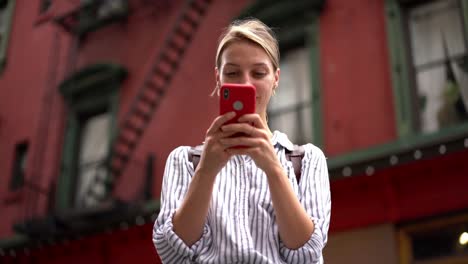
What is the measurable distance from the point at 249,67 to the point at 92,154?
12134mm

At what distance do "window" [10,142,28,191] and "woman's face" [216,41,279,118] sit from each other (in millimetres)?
13344

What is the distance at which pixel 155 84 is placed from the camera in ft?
42.3

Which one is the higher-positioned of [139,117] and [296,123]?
[139,117]

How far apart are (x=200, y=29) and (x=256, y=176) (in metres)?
10.9

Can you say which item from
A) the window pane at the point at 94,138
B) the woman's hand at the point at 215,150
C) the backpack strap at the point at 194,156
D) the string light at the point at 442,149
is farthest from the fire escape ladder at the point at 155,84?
the woman's hand at the point at 215,150

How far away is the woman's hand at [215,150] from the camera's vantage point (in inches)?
81.7

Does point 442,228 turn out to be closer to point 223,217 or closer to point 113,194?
point 113,194

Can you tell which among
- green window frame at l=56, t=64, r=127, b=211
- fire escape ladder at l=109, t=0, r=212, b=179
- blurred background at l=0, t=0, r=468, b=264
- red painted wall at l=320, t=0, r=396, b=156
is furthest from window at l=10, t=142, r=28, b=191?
red painted wall at l=320, t=0, r=396, b=156

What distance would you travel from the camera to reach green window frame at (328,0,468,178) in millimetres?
8648

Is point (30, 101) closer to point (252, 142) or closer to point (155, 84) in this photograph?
point (155, 84)

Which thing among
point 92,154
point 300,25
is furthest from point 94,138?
point 300,25

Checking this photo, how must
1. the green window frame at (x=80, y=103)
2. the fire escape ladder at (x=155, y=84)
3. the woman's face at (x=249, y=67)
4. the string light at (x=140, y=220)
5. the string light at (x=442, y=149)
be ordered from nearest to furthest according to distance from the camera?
the woman's face at (x=249, y=67) < the string light at (x=442, y=149) < the string light at (x=140, y=220) < the fire escape ladder at (x=155, y=84) < the green window frame at (x=80, y=103)

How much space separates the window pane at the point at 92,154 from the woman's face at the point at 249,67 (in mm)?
11112

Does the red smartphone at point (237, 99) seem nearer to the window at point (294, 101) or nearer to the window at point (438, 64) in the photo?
the window at point (438, 64)
